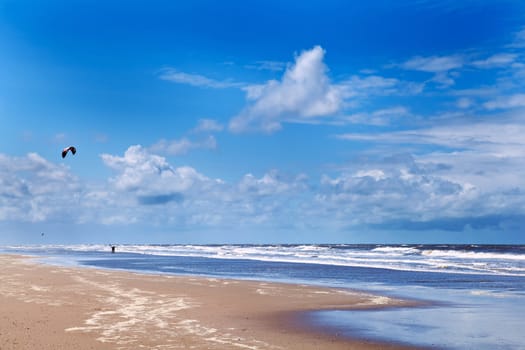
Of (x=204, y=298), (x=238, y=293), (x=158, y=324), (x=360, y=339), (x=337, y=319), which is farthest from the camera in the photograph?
(x=238, y=293)

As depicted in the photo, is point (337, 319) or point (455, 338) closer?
point (455, 338)

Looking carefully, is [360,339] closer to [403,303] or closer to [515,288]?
[403,303]

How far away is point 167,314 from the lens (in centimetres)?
1664

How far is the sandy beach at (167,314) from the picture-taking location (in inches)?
493

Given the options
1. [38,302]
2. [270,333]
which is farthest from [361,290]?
[38,302]

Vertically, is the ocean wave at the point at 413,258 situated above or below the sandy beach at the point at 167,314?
Result: above

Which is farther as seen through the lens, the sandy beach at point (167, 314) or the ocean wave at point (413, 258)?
the ocean wave at point (413, 258)

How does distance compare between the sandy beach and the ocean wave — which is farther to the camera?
the ocean wave

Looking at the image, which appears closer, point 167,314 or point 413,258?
point 167,314

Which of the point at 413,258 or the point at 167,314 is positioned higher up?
the point at 413,258

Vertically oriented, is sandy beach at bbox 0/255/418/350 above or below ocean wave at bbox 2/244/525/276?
below

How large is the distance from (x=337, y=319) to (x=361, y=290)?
797cm

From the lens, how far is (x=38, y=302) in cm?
1856

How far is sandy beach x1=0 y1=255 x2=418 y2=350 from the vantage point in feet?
41.1
